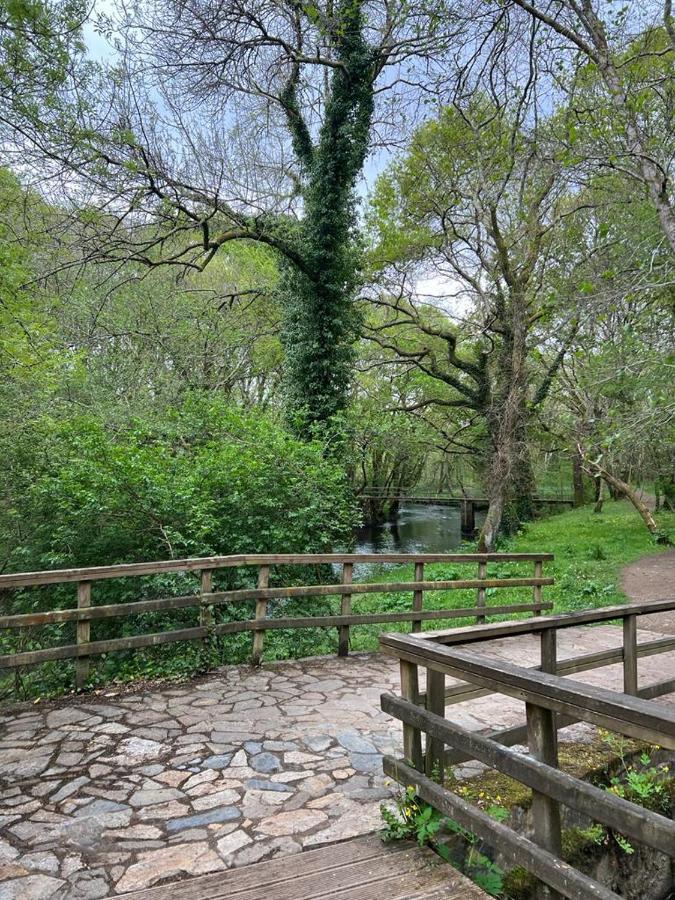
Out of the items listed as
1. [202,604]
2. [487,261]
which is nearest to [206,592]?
[202,604]

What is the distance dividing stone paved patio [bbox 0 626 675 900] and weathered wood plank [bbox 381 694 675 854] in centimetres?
64

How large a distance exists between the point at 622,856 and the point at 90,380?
11.4 metres

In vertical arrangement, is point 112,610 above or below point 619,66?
below

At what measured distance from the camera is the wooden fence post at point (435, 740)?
8.67ft

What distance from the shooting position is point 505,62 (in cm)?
628

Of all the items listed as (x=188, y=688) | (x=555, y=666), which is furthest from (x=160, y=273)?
(x=555, y=666)

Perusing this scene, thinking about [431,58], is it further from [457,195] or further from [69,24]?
[457,195]

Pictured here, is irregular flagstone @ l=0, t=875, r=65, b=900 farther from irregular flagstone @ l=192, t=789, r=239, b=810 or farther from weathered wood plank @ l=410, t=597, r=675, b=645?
weathered wood plank @ l=410, t=597, r=675, b=645

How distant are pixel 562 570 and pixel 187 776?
12001 millimetres

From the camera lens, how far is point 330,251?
11.6 meters

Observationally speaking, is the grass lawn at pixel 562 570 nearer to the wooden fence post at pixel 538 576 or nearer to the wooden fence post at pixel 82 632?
the wooden fence post at pixel 538 576

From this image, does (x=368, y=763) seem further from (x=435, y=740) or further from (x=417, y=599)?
(x=417, y=599)

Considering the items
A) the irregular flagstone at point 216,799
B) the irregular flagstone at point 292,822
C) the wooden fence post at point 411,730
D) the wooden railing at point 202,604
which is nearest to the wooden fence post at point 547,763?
the wooden fence post at point 411,730

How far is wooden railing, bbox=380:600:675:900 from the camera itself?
1.74 m
